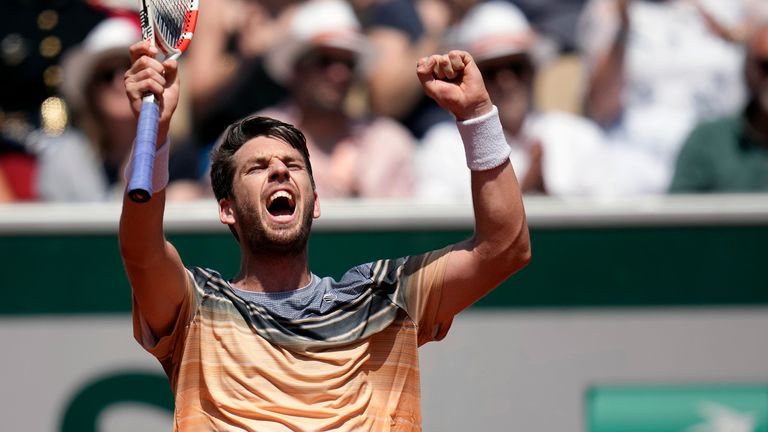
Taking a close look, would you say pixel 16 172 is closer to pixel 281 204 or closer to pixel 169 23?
pixel 169 23

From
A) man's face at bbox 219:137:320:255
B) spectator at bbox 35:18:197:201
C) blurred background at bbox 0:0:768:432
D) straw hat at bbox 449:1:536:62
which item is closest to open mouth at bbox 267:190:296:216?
man's face at bbox 219:137:320:255

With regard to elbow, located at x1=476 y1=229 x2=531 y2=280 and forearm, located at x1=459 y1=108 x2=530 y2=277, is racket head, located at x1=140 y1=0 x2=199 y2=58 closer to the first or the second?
forearm, located at x1=459 y1=108 x2=530 y2=277

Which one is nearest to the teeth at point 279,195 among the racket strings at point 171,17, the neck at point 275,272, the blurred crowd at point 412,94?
the neck at point 275,272

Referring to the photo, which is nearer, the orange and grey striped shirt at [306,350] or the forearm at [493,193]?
the orange and grey striped shirt at [306,350]

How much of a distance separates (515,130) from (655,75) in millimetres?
623

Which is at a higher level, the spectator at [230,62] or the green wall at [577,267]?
the spectator at [230,62]

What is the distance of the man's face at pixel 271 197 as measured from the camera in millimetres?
2818

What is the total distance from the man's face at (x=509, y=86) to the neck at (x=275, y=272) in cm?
239

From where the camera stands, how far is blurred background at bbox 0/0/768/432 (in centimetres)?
486

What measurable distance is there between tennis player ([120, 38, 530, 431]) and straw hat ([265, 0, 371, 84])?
7.12 ft

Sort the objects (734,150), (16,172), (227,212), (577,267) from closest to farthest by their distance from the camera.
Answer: (227,212) < (577,267) < (734,150) < (16,172)

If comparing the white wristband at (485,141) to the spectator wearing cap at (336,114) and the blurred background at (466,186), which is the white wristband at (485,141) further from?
the spectator wearing cap at (336,114)

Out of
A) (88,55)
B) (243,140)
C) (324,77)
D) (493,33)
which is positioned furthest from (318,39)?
(243,140)

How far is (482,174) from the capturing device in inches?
110
